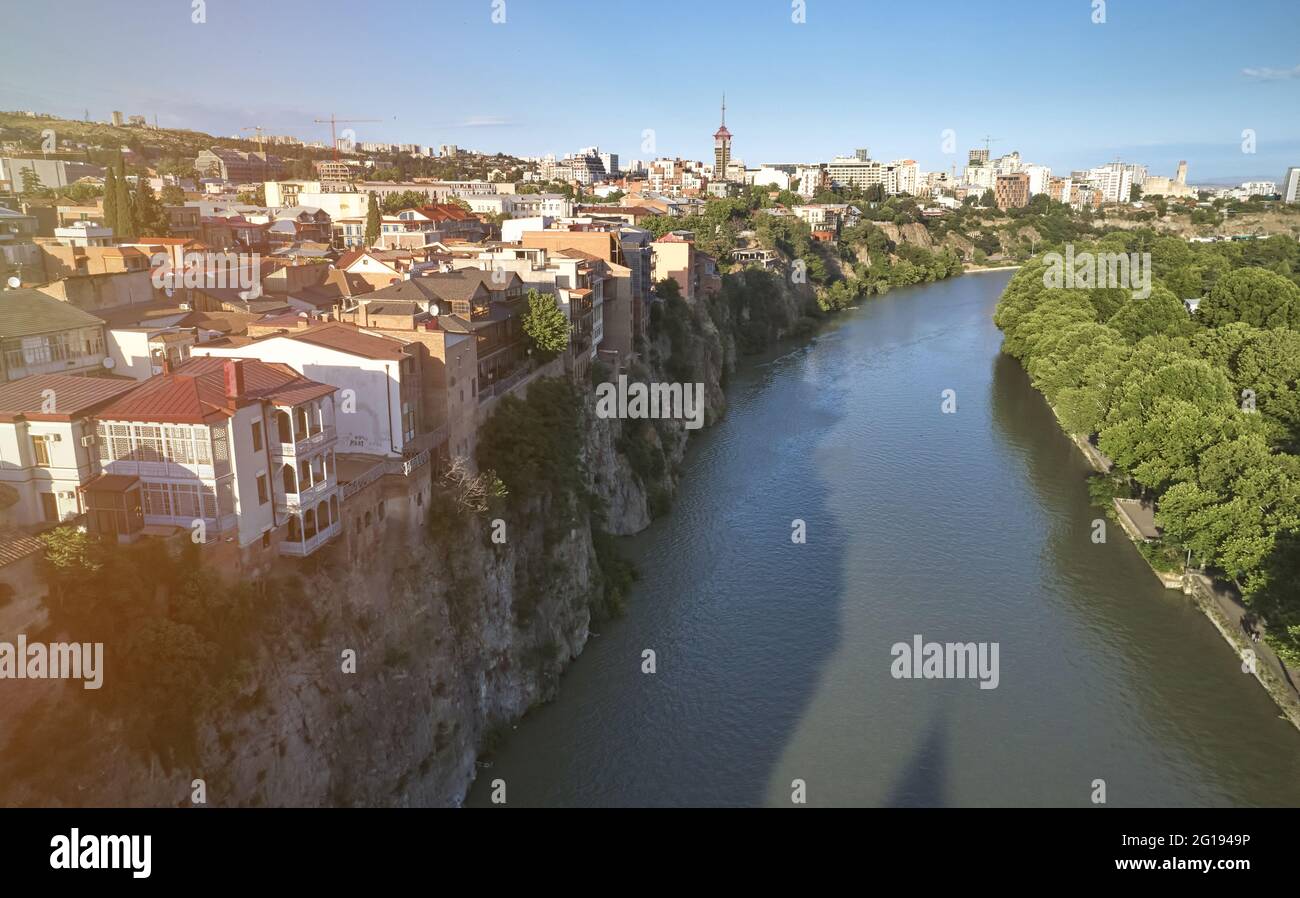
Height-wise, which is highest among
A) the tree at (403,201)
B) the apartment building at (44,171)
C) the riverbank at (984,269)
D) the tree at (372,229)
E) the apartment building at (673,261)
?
A: the apartment building at (44,171)

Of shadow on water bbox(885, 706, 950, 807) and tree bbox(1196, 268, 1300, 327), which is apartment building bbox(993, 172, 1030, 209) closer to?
tree bbox(1196, 268, 1300, 327)

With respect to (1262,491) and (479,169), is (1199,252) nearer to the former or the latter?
(1262,491)

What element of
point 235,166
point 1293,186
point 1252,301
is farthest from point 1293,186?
point 235,166

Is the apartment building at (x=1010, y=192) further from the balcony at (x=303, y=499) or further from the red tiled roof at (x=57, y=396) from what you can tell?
the red tiled roof at (x=57, y=396)

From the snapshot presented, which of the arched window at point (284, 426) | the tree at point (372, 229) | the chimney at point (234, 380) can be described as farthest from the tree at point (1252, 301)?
the chimney at point (234, 380)

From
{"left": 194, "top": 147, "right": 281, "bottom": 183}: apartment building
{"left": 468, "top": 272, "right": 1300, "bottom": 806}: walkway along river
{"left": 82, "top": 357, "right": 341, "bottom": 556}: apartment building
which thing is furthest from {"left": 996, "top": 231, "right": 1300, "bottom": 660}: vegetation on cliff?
{"left": 194, "top": 147, "right": 281, "bottom": 183}: apartment building

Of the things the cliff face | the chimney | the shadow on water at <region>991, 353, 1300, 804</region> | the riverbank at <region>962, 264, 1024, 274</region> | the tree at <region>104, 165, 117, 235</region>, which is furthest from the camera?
the riverbank at <region>962, 264, 1024, 274</region>
